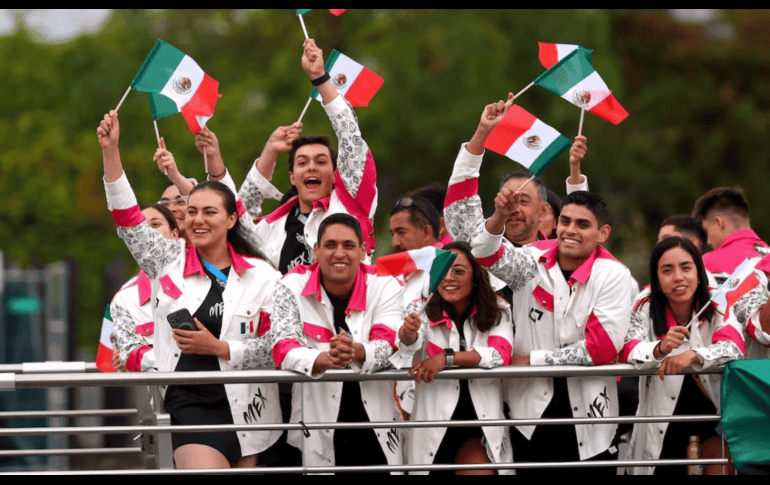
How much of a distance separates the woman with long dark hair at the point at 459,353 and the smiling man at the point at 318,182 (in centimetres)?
79

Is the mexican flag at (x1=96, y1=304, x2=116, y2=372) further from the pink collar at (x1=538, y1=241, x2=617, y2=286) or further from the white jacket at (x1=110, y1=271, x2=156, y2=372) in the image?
the pink collar at (x1=538, y1=241, x2=617, y2=286)

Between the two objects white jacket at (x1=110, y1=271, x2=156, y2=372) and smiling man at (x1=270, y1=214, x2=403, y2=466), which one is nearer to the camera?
smiling man at (x1=270, y1=214, x2=403, y2=466)

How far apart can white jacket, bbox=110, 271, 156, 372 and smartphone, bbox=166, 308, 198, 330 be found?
0.81 m

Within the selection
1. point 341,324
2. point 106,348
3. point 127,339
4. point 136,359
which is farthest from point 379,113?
point 341,324

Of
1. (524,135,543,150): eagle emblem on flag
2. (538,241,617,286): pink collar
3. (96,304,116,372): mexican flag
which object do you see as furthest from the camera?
→ (96,304,116,372): mexican flag

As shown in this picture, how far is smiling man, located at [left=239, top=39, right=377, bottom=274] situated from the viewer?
7.45 m

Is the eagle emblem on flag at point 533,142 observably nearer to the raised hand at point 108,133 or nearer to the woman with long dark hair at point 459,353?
the woman with long dark hair at point 459,353

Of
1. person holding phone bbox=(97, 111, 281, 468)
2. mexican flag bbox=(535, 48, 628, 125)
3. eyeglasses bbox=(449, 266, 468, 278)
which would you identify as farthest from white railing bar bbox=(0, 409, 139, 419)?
mexican flag bbox=(535, 48, 628, 125)

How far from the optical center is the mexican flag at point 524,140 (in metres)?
7.24

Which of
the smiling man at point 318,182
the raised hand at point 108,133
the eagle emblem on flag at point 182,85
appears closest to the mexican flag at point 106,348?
the smiling man at point 318,182

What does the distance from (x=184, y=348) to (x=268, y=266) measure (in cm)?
76

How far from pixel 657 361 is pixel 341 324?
5.54ft

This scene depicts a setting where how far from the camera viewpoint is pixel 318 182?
25.6 ft

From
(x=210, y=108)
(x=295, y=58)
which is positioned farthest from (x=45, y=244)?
(x=210, y=108)
